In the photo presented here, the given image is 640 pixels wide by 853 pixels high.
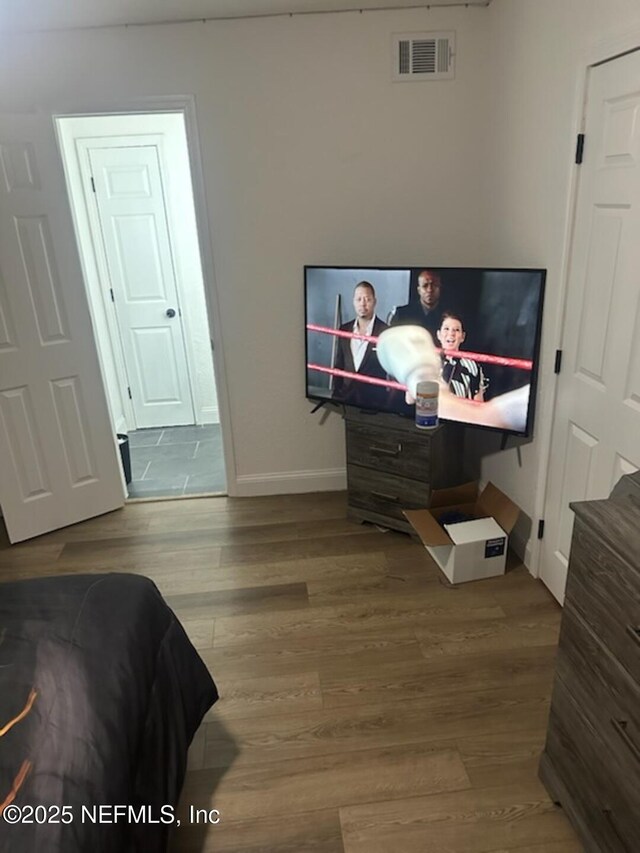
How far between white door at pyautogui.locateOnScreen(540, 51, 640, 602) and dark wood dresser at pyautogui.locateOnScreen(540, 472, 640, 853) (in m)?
0.56

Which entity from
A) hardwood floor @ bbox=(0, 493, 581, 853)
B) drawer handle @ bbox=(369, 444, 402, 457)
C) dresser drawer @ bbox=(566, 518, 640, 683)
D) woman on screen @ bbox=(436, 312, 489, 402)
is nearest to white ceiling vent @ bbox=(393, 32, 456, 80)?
woman on screen @ bbox=(436, 312, 489, 402)

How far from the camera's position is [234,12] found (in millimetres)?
2713

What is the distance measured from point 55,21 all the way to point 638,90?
Result: 2482mm

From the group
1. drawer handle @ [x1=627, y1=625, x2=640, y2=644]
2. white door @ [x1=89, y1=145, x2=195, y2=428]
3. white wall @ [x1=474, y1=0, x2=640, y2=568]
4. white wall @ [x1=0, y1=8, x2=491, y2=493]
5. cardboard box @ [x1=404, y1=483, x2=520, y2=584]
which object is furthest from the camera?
white door @ [x1=89, y1=145, x2=195, y2=428]

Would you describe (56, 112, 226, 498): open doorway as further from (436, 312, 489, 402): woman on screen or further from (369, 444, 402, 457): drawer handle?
(436, 312, 489, 402): woman on screen

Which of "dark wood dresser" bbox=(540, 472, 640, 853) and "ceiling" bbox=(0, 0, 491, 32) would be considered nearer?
"dark wood dresser" bbox=(540, 472, 640, 853)

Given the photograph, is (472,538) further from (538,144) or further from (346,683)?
(538,144)

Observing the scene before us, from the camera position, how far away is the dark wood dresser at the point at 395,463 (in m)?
2.90

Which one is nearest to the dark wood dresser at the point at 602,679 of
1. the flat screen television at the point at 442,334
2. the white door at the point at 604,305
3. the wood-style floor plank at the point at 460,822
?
the wood-style floor plank at the point at 460,822

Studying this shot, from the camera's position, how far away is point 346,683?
2.18 meters

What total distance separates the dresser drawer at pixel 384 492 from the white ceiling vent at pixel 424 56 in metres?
2.02

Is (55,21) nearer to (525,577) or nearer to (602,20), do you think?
(602,20)

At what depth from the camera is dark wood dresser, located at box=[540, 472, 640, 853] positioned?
51.2 inches

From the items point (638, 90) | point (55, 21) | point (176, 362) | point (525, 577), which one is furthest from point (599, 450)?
point (176, 362)
